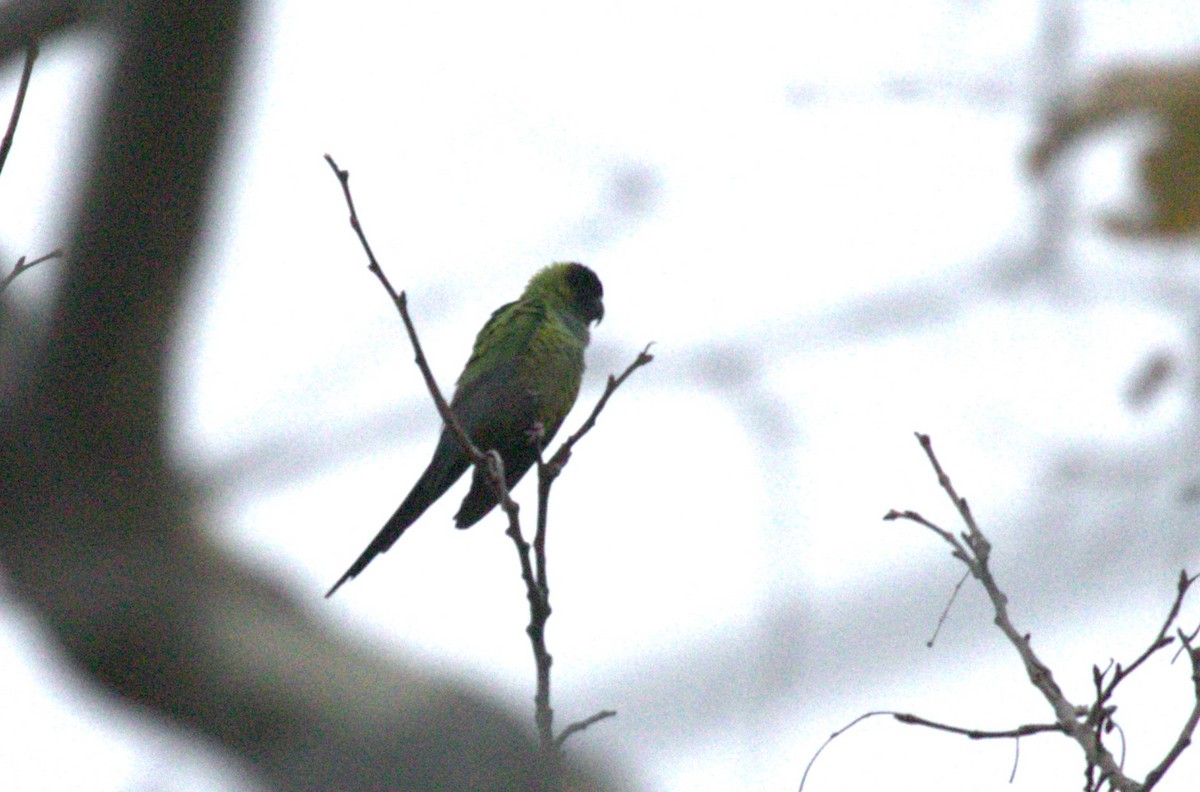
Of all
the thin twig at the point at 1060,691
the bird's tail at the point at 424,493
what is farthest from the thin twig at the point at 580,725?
the bird's tail at the point at 424,493

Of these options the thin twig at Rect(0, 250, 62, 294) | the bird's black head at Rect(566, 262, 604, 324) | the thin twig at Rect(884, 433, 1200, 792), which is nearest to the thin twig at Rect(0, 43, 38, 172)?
the thin twig at Rect(0, 250, 62, 294)

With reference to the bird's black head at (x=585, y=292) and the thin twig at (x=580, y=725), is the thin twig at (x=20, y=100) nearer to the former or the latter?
the thin twig at (x=580, y=725)

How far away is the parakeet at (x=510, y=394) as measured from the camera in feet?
15.8

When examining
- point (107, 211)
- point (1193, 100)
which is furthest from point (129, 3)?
Result: point (1193, 100)

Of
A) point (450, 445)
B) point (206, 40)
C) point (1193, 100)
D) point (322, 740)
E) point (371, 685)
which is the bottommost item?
point (322, 740)

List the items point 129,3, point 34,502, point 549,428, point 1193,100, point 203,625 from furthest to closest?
point 549,428
point 1193,100
point 203,625
point 34,502
point 129,3

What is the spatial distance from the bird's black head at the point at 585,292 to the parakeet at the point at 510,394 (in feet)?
0.92

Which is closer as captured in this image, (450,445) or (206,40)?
(206,40)

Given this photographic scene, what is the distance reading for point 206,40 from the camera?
2311mm

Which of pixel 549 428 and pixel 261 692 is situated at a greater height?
pixel 549 428

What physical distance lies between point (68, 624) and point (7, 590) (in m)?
0.12

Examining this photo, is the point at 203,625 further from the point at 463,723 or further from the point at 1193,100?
the point at 1193,100

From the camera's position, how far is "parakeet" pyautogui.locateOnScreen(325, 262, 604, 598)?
15.8 feet

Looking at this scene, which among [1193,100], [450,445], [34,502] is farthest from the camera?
[450,445]
